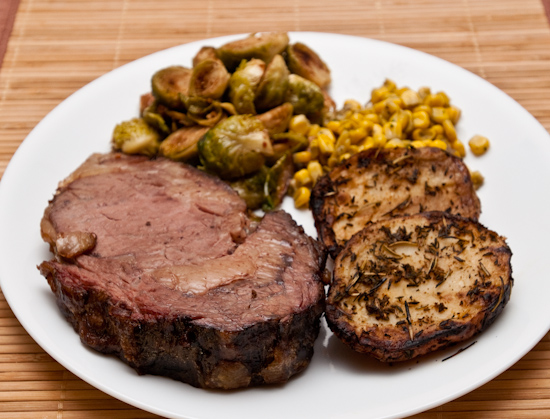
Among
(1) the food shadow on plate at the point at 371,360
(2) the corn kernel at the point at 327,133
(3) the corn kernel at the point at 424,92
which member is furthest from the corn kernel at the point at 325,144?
(1) the food shadow on plate at the point at 371,360

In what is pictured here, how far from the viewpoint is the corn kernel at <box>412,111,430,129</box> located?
16.6 feet

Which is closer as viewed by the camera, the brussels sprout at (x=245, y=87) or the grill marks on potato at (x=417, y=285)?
the grill marks on potato at (x=417, y=285)

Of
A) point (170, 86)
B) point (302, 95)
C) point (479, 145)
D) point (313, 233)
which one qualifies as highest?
point (170, 86)

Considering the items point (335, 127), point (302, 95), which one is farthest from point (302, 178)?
point (302, 95)

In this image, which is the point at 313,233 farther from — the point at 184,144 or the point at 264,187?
the point at 184,144

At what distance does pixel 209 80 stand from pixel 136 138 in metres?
0.65

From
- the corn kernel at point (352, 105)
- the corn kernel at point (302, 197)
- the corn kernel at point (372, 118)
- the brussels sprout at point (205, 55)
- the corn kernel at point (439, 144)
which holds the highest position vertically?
the brussels sprout at point (205, 55)

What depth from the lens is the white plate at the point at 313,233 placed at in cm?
358

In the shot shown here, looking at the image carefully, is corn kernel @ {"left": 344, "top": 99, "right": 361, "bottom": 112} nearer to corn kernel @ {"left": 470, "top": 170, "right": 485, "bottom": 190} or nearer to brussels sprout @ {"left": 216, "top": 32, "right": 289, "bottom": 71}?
brussels sprout @ {"left": 216, "top": 32, "right": 289, "bottom": 71}

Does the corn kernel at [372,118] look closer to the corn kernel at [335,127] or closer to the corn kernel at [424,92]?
the corn kernel at [335,127]

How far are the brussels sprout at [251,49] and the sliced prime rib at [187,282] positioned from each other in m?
1.24

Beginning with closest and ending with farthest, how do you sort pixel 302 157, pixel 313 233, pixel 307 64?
1. pixel 313 233
2. pixel 302 157
3. pixel 307 64

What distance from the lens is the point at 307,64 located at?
5.35 metres

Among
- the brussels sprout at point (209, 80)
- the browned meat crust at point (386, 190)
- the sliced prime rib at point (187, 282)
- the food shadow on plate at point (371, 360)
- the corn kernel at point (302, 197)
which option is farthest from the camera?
the brussels sprout at point (209, 80)
